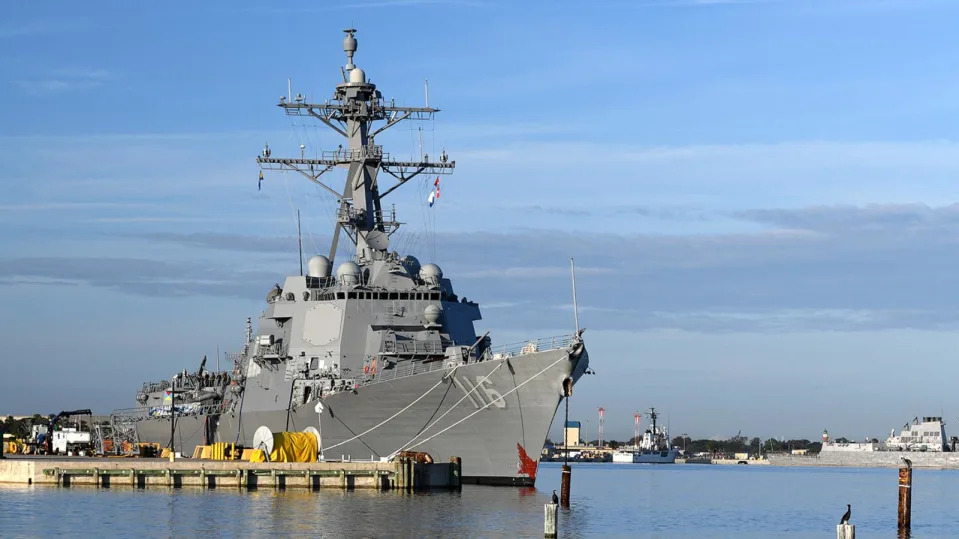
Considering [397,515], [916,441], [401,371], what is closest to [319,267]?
[401,371]

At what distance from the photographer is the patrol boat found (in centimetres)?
3672

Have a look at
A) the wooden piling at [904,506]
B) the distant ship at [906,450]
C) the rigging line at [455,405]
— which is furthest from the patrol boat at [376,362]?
the distant ship at [906,450]

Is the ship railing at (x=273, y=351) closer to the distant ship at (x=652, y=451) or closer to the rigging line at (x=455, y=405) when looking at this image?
the rigging line at (x=455, y=405)

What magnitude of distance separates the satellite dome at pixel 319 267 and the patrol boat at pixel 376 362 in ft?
0.15

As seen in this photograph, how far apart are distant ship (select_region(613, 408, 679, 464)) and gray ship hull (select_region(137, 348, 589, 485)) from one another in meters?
101

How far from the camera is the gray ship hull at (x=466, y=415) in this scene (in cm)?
3650

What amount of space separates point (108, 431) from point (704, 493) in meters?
31.7

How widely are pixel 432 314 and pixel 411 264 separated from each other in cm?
352

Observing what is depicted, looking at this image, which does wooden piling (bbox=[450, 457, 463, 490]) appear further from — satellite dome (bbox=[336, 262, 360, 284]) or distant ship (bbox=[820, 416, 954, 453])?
distant ship (bbox=[820, 416, 954, 453])

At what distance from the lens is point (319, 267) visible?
43094 mm

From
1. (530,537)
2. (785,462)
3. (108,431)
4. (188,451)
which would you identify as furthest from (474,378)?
(785,462)

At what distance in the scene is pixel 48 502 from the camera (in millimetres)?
31703

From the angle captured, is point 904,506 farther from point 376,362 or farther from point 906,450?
point 906,450

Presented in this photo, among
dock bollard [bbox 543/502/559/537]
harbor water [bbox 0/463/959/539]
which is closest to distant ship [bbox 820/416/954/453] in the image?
harbor water [bbox 0/463/959/539]
